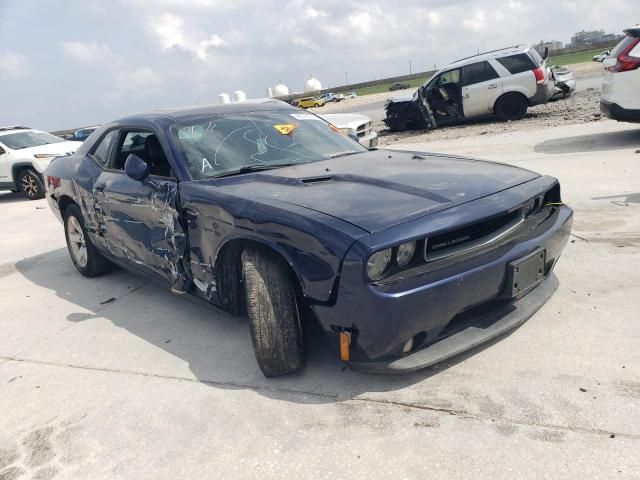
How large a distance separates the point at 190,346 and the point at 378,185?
166 cm

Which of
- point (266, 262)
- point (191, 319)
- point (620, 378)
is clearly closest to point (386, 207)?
point (266, 262)

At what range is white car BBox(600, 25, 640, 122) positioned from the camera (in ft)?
26.4

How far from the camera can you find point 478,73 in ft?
42.3

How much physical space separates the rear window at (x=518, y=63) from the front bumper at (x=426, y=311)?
10.9 metres

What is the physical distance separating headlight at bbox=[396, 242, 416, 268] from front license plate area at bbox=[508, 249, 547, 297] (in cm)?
54

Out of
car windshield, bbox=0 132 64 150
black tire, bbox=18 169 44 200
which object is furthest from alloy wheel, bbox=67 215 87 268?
car windshield, bbox=0 132 64 150

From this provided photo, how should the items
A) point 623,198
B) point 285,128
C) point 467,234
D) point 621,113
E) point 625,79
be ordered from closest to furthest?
point 467,234
point 285,128
point 623,198
point 625,79
point 621,113

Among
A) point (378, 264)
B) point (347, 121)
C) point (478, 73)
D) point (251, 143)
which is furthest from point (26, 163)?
point (378, 264)

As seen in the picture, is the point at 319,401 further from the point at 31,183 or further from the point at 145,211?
the point at 31,183

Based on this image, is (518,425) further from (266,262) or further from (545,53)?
(545,53)

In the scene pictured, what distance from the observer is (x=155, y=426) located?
2.73 meters

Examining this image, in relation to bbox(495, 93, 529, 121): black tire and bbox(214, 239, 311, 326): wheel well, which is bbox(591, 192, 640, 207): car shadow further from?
bbox(495, 93, 529, 121): black tire

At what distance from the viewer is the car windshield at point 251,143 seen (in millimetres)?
3594

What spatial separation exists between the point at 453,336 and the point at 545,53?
13535 mm
